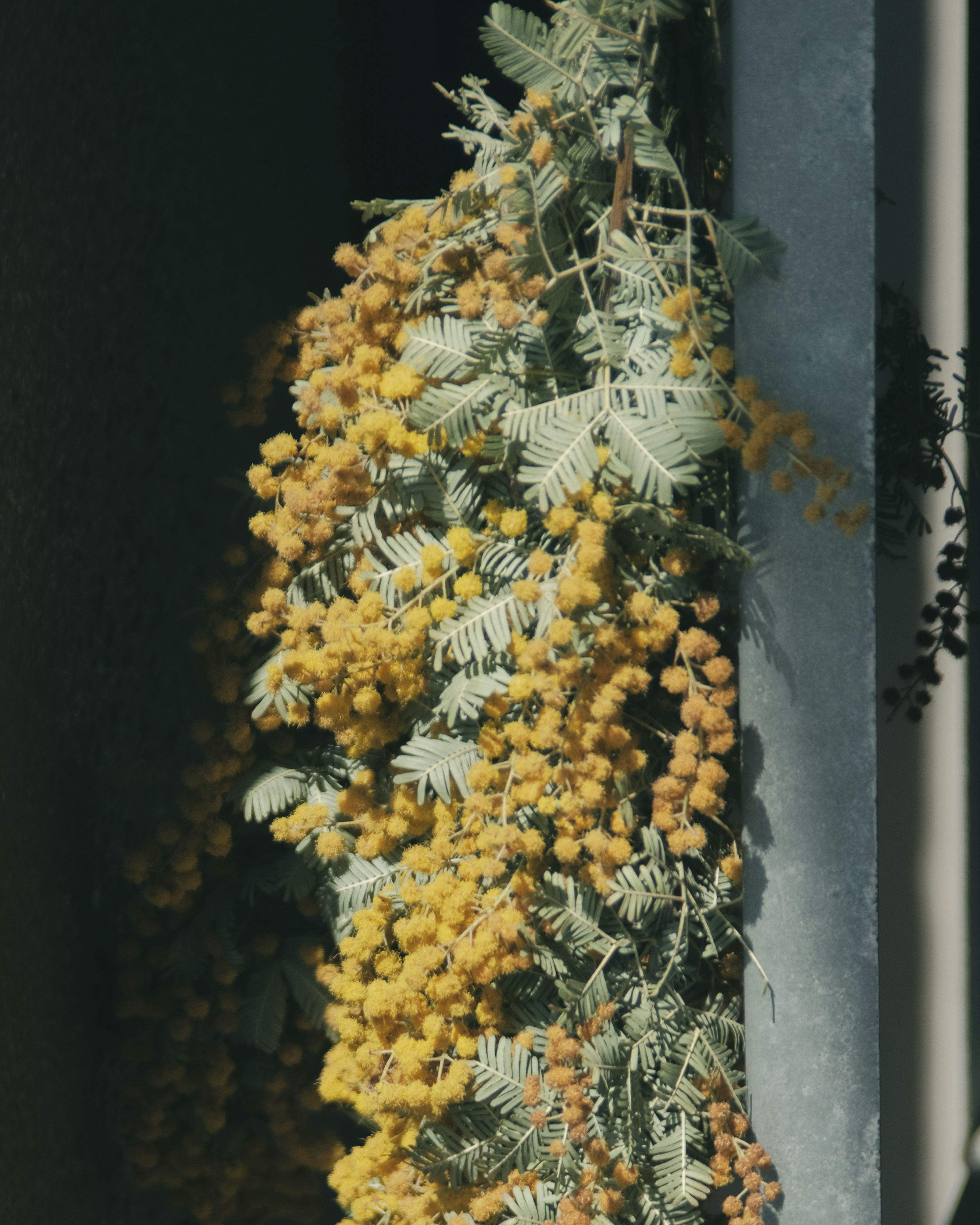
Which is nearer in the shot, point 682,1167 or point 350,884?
point 682,1167

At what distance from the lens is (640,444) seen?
1.07m

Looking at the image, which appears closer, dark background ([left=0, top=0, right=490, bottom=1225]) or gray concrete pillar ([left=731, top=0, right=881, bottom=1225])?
gray concrete pillar ([left=731, top=0, right=881, bottom=1225])

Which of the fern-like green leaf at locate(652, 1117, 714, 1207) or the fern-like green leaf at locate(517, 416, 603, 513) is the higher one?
the fern-like green leaf at locate(517, 416, 603, 513)

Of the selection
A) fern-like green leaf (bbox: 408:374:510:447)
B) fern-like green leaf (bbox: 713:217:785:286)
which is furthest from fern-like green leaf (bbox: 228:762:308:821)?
fern-like green leaf (bbox: 713:217:785:286)

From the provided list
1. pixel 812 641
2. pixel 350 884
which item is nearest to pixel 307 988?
pixel 350 884

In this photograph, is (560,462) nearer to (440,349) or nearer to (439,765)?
(440,349)

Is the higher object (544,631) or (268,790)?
(544,631)

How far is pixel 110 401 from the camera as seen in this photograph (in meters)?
1.56

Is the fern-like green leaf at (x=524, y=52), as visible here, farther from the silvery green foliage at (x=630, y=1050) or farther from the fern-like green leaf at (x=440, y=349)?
the silvery green foliage at (x=630, y=1050)

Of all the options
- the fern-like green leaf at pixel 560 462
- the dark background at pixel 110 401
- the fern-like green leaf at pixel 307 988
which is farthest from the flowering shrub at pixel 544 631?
the dark background at pixel 110 401

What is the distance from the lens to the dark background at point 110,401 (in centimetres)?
142

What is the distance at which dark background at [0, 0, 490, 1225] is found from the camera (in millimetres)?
1417

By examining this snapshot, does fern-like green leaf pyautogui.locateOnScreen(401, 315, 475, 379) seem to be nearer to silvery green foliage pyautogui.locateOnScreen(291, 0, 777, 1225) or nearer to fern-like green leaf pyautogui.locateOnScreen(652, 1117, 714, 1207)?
silvery green foliage pyautogui.locateOnScreen(291, 0, 777, 1225)

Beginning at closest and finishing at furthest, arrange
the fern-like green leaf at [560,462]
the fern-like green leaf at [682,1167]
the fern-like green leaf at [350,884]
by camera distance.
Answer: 1. the fern-like green leaf at [560,462]
2. the fern-like green leaf at [682,1167]
3. the fern-like green leaf at [350,884]
